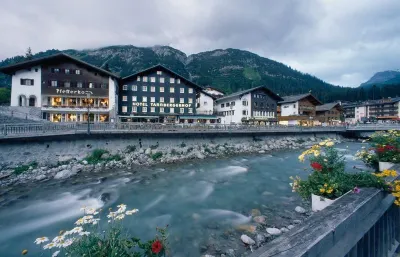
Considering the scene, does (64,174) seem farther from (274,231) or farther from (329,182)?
(329,182)

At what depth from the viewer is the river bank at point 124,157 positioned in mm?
18016

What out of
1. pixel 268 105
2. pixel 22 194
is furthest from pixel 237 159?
pixel 268 105

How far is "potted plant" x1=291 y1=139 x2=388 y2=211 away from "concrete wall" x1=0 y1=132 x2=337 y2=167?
854 inches

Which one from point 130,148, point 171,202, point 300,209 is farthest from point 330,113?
point 171,202

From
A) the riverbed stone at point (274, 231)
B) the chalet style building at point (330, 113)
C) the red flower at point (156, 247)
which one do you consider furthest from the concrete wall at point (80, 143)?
the chalet style building at point (330, 113)

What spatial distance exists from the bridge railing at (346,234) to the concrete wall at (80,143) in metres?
24.5

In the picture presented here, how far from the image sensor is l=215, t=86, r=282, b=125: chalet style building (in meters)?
50.9

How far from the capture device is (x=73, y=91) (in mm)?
37625

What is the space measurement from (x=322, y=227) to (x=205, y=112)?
52234mm

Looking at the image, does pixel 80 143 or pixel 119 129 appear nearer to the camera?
pixel 80 143

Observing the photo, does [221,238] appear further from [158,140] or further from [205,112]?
[205,112]

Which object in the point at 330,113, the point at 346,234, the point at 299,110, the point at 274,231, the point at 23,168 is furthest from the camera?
the point at 330,113

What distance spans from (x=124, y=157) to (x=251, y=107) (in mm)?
36551

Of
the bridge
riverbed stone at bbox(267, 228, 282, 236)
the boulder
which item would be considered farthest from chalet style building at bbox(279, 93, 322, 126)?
the boulder
